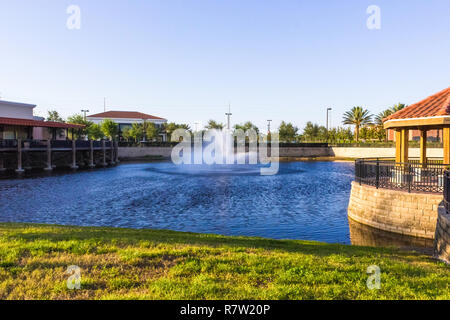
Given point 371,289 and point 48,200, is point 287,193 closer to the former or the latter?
point 48,200

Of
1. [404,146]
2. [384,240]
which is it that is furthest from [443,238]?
[404,146]

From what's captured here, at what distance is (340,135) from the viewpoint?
101 meters

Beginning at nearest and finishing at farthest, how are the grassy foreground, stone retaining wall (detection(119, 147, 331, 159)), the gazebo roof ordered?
the grassy foreground → the gazebo roof → stone retaining wall (detection(119, 147, 331, 159))

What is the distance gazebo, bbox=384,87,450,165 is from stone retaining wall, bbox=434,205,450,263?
549 centimetres

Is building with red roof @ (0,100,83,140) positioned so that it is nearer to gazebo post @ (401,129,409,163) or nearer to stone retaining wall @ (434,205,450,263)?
gazebo post @ (401,129,409,163)

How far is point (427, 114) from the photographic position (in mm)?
16688

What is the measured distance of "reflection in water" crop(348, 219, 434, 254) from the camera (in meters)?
12.6

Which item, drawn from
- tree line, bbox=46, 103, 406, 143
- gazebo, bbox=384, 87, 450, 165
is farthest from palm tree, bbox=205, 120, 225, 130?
gazebo, bbox=384, 87, 450, 165

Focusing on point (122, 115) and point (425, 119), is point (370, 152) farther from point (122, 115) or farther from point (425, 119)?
point (122, 115)

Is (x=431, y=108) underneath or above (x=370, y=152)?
above

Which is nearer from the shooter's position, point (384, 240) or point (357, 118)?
point (384, 240)

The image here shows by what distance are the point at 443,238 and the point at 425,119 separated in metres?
8.43

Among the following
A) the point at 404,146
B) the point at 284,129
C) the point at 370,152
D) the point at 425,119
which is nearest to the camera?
the point at 425,119
